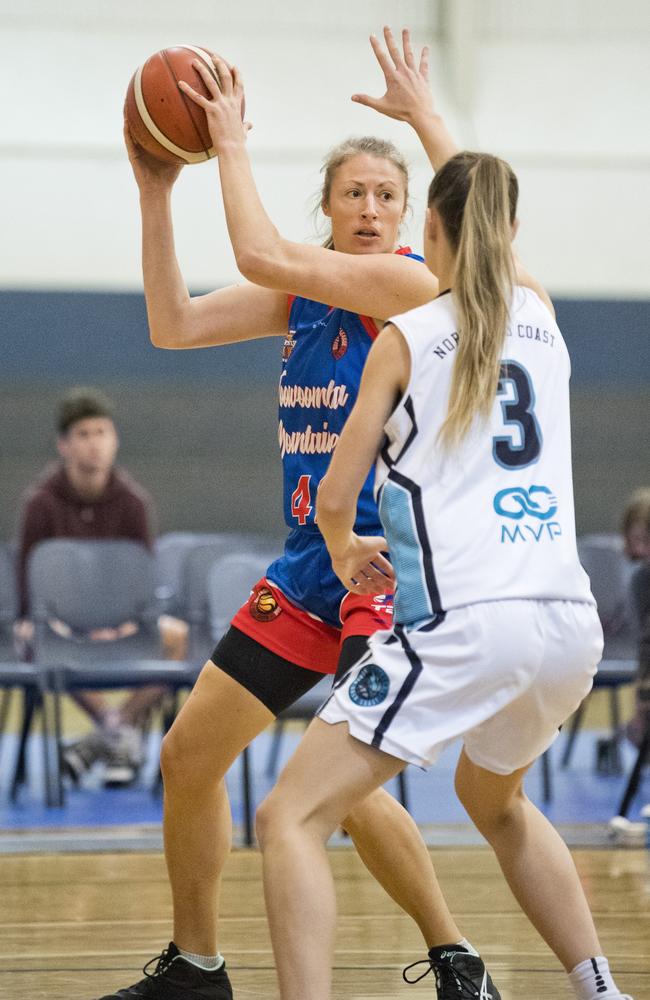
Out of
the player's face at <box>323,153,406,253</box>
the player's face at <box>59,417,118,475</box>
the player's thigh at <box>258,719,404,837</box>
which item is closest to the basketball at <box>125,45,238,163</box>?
the player's face at <box>323,153,406,253</box>

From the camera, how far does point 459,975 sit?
2795 millimetres

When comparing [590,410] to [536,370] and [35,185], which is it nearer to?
[35,185]

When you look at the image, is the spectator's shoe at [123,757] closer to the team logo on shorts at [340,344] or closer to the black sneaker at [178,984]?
the black sneaker at [178,984]

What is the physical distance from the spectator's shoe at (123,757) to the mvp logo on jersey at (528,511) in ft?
15.0

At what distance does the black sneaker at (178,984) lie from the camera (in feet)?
9.50

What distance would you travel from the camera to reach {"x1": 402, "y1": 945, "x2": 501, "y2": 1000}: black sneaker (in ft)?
9.16

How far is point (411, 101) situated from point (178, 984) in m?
1.96

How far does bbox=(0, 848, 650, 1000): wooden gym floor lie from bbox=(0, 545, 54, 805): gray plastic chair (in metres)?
1.27

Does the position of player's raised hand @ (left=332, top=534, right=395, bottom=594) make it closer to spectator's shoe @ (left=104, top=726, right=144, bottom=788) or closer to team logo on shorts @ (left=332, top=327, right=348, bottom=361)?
team logo on shorts @ (left=332, top=327, right=348, bottom=361)

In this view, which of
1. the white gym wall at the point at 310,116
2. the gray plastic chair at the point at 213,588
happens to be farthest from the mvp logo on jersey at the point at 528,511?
the white gym wall at the point at 310,116

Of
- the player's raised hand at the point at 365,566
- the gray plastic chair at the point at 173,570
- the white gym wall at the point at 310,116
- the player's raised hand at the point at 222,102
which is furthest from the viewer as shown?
the white gym wall at the point at 310,116

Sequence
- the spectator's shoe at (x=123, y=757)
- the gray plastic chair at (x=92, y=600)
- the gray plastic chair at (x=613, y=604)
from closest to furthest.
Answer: the gray plastic chair at (x=92, y=600)
the spectator's shoe at (x=123, y=757)
the gray plastic chair at (x=613, y=604)

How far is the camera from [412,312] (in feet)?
7.61

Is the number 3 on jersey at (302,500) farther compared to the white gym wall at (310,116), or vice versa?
the white gym wall at (310,116)
